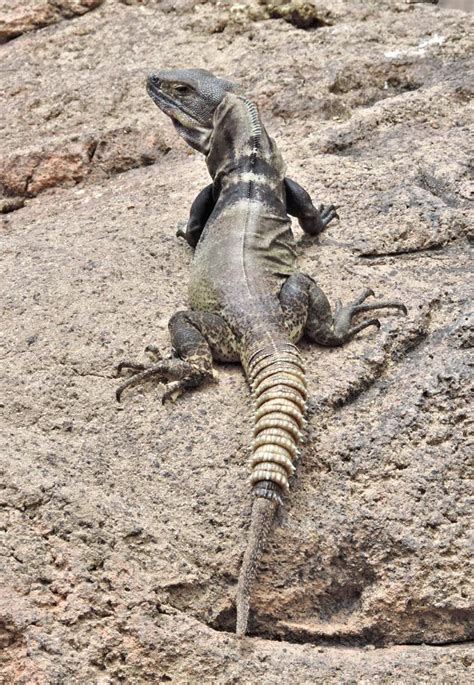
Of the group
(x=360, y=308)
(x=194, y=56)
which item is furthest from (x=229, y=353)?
(x=194, y=56)

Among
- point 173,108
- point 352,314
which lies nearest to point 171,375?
point 352,314

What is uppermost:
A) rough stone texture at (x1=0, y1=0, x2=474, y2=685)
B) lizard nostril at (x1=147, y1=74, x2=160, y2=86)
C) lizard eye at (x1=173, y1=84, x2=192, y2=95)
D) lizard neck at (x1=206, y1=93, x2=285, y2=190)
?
lizard nostril at (x1=147, y1=74, x2=160, y2=86)

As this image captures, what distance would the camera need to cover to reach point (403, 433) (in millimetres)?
3727

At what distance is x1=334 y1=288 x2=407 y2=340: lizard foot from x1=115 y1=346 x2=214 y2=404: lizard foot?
0.67 m

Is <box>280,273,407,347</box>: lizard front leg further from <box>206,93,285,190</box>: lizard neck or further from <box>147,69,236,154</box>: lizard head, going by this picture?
<box>147,69,236,154</box>: lizard head

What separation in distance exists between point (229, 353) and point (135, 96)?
3.25 metres

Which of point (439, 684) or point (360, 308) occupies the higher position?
point (360, 308)

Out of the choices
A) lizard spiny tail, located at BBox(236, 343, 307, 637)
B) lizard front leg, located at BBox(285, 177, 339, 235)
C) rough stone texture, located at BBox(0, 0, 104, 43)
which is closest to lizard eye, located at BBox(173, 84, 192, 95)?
lizard front leg, located at BBox(285, 177, 339, 235)

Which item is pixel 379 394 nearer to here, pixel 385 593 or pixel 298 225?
pixel 385 593

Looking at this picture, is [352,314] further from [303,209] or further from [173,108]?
[173,108]

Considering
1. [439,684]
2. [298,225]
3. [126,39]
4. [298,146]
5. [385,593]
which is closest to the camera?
[439,684]

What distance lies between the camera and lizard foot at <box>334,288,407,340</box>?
14.0 ft

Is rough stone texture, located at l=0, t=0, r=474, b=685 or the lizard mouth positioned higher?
the lizard mouth

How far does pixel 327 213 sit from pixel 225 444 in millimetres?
1942
